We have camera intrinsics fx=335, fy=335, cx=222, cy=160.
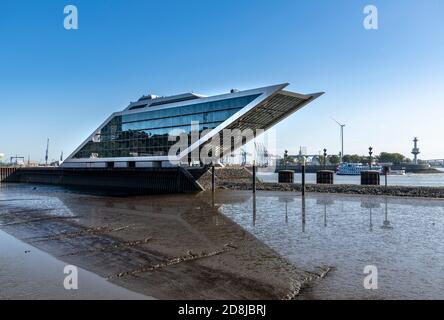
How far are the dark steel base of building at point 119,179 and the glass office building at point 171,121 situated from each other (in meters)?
6.35

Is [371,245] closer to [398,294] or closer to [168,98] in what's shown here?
[398,294]

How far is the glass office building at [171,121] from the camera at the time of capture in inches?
1970

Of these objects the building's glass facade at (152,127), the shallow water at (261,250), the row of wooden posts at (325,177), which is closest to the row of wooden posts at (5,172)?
the building's glass facade at (152,127)

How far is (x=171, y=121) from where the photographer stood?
58938 mm

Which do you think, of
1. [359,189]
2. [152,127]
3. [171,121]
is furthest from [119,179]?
[359,189]

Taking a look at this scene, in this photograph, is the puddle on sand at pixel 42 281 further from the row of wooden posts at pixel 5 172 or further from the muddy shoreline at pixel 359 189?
the row of wooden posts at pixel 5 172

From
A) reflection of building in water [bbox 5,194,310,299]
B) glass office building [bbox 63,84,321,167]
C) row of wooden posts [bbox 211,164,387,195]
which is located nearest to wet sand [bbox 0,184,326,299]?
reflection of building in water [bbox 5,194,310,299]

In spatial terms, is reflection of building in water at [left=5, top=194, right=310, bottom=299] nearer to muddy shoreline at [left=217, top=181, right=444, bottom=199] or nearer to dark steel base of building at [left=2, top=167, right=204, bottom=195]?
muddy shoreline at [left=217, top=181, right=444, bottom=199]

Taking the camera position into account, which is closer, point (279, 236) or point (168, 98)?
point (279, 236)

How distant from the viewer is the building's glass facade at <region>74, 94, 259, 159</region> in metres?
51.5

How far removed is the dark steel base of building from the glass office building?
6.35 m

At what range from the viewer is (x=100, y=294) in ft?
27.3
